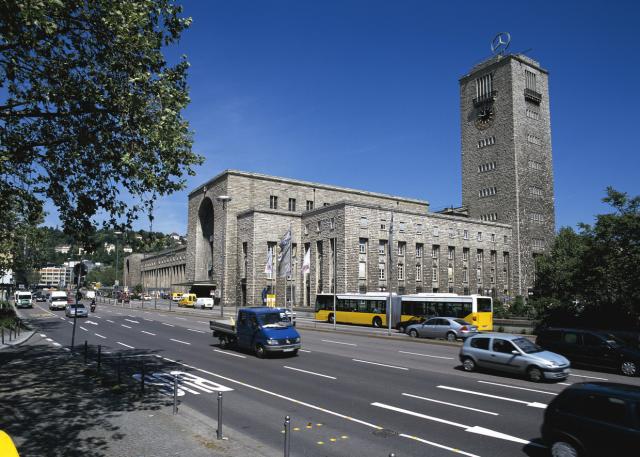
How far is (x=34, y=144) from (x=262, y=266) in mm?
59610

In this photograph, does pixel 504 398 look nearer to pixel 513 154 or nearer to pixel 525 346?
pixel 525 346

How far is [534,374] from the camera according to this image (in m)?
15.3

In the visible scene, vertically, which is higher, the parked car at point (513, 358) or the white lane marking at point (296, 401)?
the parked car at point (513, 358)

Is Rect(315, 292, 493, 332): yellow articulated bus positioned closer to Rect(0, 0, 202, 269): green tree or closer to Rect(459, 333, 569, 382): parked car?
Rect(459, 333, 569, 382): parked car

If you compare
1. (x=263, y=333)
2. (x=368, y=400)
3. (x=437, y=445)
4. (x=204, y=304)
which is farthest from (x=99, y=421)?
(x=204, y=304)

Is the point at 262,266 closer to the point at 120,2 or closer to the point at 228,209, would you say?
the point at 228,209

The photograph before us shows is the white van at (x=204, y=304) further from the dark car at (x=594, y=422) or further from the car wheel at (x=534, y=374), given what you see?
the dark car at (x=594, y=422)

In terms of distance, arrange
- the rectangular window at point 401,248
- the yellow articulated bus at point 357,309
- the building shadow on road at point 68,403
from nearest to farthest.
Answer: the building shadow on road at point 68,403 → the yellow articulated bus at point 357,309 → the rectangular window at point 401,248

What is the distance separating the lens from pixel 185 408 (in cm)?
1132

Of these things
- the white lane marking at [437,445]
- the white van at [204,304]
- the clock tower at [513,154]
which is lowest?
the white van at [204,304]

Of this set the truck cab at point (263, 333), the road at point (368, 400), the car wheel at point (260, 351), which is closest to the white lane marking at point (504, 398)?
the road at point (368, 400)

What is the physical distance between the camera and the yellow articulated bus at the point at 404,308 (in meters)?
34.8

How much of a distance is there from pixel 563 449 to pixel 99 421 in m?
9.13

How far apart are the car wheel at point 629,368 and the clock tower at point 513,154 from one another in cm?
6479
